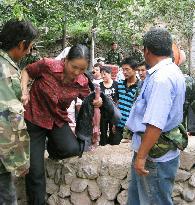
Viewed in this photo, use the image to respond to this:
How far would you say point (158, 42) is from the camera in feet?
9.48

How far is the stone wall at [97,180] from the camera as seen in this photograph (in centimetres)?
405

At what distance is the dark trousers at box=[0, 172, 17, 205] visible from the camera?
294 cm

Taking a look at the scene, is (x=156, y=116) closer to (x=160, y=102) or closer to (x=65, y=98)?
(x=160, y=102)

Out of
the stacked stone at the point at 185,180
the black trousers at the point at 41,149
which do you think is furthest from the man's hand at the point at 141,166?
the stacked stone at the point at 185,180

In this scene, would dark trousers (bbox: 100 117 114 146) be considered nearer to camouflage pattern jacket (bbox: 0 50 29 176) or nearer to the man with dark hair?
the man with dark hair


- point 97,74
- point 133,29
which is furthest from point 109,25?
point 97,74

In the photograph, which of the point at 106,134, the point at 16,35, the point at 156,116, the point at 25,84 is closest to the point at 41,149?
the point at 25,84

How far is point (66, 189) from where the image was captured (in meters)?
4.19

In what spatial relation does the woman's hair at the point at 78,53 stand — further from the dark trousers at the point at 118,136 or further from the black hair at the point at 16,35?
the dark trousers at the point at 118,136

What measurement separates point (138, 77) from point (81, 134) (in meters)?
1.97

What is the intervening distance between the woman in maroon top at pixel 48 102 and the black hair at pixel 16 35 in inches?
25.5

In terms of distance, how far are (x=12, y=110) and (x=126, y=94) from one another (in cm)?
299

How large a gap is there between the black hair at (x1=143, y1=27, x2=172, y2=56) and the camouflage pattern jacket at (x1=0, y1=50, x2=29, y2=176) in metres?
0.96

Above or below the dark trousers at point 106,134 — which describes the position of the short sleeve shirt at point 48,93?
above
